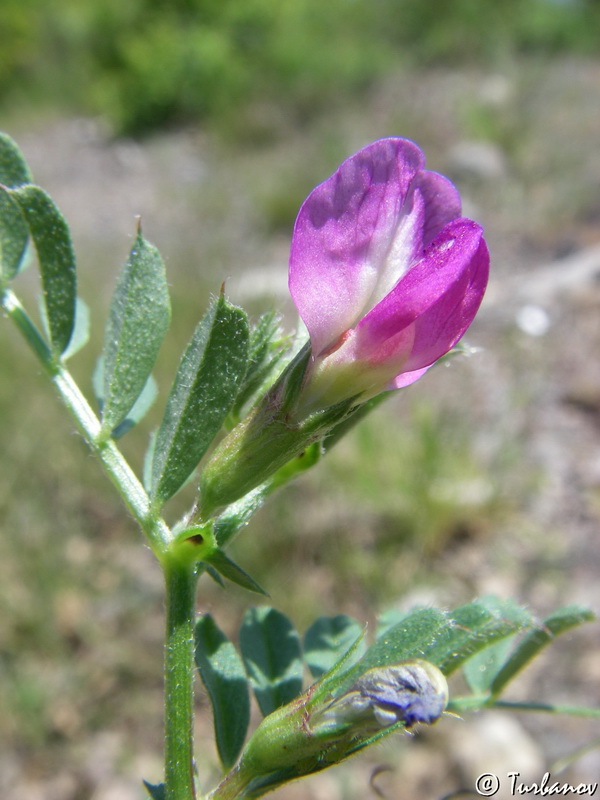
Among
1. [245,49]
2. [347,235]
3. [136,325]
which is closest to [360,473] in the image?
[136,325]

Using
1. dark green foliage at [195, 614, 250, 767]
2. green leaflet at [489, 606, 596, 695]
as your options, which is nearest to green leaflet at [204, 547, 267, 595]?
dark green foliage at [195, 614, 250, 767]

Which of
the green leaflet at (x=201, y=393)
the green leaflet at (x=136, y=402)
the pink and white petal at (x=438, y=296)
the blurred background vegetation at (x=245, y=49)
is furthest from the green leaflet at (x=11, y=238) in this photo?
the blurred background vegetation at (x=245, y=49)

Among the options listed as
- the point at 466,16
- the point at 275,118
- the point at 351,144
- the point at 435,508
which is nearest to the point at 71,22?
the point at 275,118

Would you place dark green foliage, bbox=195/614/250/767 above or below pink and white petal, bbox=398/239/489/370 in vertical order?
below

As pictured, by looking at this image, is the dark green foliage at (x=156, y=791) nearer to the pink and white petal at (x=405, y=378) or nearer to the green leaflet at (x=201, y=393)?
the green leaflet at (x=201, y=393)

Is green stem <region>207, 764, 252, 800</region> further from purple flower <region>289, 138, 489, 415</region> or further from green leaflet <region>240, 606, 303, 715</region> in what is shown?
purple flower <region>289, 138, 489, 415</region>

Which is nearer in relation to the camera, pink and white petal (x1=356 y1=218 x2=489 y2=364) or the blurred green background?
pink and white petal (x1=356 y1=218 x2=489 y2=364)
